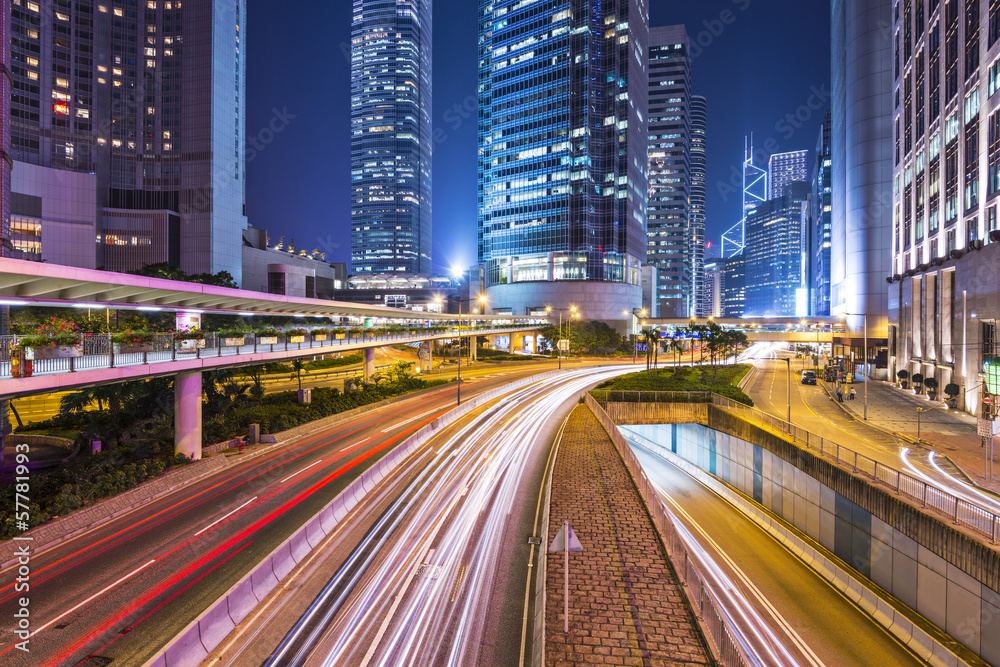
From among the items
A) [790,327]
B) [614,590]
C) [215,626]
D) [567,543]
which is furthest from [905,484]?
[790,327]

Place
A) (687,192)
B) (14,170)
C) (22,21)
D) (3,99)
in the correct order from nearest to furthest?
(3,99)
(14,170)
(22,21)
(687,192)

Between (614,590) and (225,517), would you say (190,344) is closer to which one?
(225,517)

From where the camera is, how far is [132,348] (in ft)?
61.8

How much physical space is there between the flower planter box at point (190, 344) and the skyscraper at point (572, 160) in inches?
3598

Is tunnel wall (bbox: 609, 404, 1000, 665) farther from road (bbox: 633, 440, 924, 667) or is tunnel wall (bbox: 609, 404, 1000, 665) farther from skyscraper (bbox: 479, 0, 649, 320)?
skyscraper (bbox: 479, 0, 649, 320)

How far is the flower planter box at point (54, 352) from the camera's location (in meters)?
14.8

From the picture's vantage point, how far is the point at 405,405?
125 feet

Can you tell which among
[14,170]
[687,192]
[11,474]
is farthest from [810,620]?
[687,192]

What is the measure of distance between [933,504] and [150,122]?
117 m

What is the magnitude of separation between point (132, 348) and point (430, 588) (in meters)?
16.3

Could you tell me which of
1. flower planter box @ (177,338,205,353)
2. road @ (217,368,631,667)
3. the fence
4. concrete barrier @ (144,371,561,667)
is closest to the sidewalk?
the fence

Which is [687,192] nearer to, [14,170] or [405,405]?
[405,405]

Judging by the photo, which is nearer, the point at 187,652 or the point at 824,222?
the point at 187,652

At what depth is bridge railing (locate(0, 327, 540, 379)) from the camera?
1437 cm
